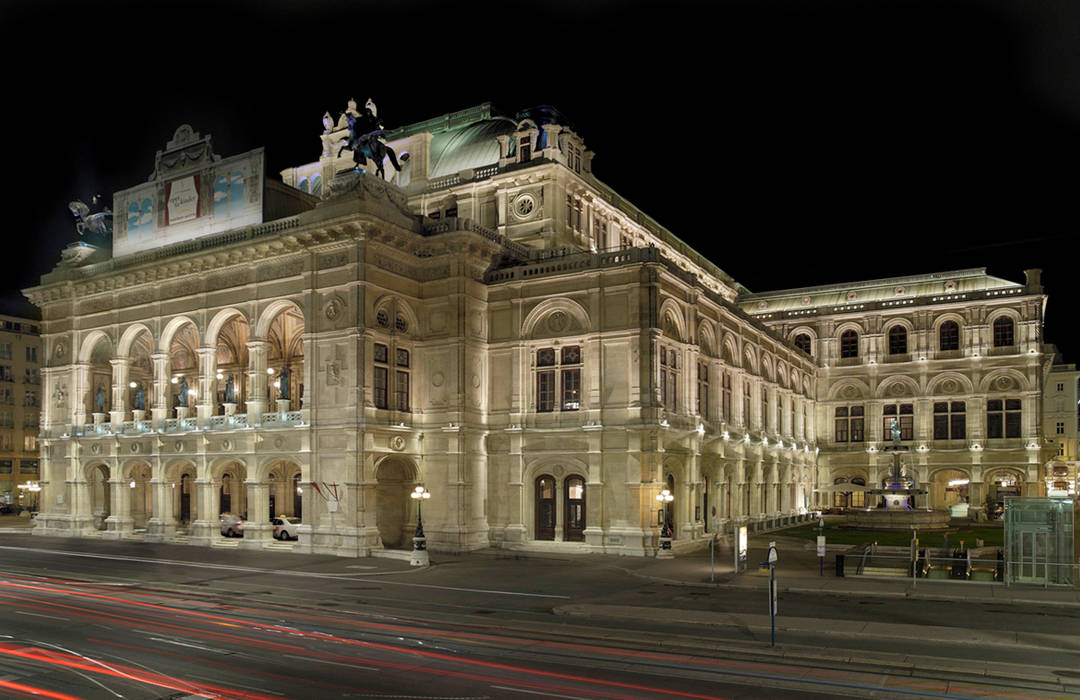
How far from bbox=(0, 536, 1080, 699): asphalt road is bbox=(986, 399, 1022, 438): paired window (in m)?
54.9

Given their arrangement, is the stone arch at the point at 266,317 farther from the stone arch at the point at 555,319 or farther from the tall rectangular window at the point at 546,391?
the tall rectangular window at the point at 546,391

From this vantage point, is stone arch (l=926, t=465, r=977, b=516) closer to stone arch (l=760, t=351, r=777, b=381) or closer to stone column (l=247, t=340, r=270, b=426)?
stone arch (l=760, t=351, r=777, b=381)

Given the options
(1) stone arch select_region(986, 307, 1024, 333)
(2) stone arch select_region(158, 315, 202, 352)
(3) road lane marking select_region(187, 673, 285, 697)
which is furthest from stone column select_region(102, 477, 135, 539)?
(1) stone arch select_region(986, 307, 1024, 333)

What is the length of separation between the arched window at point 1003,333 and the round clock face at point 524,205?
157ft

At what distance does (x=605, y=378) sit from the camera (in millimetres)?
43906

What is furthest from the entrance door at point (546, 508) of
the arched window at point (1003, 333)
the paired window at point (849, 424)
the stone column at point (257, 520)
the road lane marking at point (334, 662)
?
the arched window at point (1003, 333)

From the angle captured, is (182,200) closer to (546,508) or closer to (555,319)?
(555,319)

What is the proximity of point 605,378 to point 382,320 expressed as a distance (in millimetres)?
11381

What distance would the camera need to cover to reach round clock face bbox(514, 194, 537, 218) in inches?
2072

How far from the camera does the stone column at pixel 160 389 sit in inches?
1976

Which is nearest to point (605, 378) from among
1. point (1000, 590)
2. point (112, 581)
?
point (1000, 590)

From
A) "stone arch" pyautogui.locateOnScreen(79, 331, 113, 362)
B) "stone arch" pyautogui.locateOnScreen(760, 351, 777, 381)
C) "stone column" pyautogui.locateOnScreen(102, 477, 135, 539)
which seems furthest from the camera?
"stone arch" pyautogui.locateOnScreen(760, 351, 777, 381)

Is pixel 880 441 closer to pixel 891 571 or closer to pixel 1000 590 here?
pixel 891 571

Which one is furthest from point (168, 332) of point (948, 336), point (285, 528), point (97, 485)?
point (948, 336)
